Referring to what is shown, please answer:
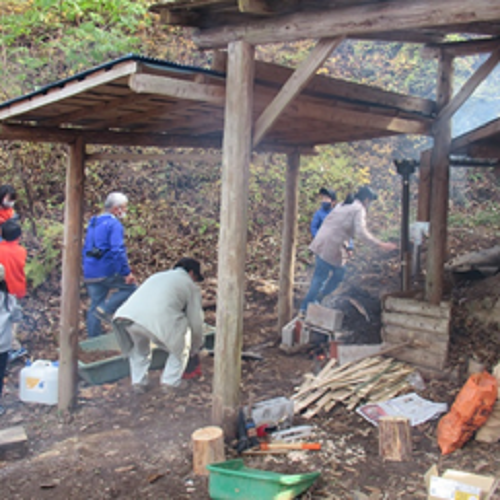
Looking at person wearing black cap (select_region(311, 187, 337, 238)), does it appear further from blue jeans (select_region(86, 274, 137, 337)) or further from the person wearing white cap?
the person wearing white cap

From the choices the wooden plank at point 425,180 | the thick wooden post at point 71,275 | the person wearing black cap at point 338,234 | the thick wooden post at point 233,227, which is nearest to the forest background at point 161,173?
the person wearing black cap at point 338,234

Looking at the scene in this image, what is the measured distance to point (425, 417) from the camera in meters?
5.59

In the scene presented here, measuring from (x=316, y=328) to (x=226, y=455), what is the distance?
341 cm

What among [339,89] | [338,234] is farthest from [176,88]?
[338,234]

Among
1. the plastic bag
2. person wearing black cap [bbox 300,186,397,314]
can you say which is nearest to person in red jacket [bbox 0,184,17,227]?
person wearing black cap [bbox 300,186,397,314]

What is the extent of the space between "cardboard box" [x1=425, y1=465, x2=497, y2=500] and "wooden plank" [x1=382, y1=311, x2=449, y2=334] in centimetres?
315

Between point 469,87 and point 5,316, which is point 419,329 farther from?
point 5,316

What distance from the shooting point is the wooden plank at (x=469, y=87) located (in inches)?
247

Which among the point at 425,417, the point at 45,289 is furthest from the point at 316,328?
the point at 45,289

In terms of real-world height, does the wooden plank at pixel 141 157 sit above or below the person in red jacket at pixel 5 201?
above

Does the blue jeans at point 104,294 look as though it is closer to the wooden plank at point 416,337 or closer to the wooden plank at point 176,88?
the wooden plank at point 416,337

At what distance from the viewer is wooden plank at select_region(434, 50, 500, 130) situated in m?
6.29

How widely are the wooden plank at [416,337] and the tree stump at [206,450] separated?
122 inches

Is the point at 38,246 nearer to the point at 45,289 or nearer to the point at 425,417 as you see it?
the point at 45,289
